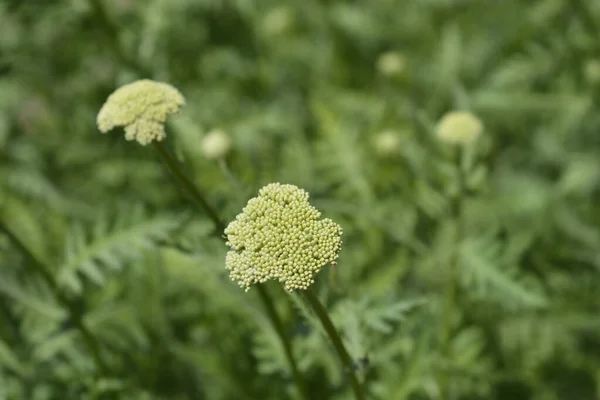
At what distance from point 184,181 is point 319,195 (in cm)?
116

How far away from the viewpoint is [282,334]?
2.49m

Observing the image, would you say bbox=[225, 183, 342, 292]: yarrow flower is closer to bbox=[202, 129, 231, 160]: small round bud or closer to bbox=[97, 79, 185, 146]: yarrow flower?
bbox=[97, 79, 185, 146]: yarrow flower

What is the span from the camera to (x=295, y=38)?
5426 millimetres

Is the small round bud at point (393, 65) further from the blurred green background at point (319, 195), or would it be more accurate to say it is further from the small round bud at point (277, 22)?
the small round bud at point (277, 22)

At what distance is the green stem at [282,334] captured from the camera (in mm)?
2383

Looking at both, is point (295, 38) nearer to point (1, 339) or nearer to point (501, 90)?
point (501, 90)

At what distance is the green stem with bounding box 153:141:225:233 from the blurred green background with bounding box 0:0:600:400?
0.13 meters

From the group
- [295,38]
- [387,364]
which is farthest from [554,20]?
[387,364]

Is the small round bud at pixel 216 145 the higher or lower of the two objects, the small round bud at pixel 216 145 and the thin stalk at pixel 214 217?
the higher

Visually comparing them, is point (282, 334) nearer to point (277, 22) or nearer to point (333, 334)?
point (333, 334)

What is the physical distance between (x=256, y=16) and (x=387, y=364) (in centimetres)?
303

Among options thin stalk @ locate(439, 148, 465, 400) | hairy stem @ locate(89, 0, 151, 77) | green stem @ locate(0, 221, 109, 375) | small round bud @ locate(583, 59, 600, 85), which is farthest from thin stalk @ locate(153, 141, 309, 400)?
small round bud @ locate(583, 59, 600, 85)

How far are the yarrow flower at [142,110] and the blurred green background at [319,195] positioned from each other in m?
0.30

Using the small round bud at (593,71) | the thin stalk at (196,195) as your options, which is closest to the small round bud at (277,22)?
the small round bud at (593,71)
